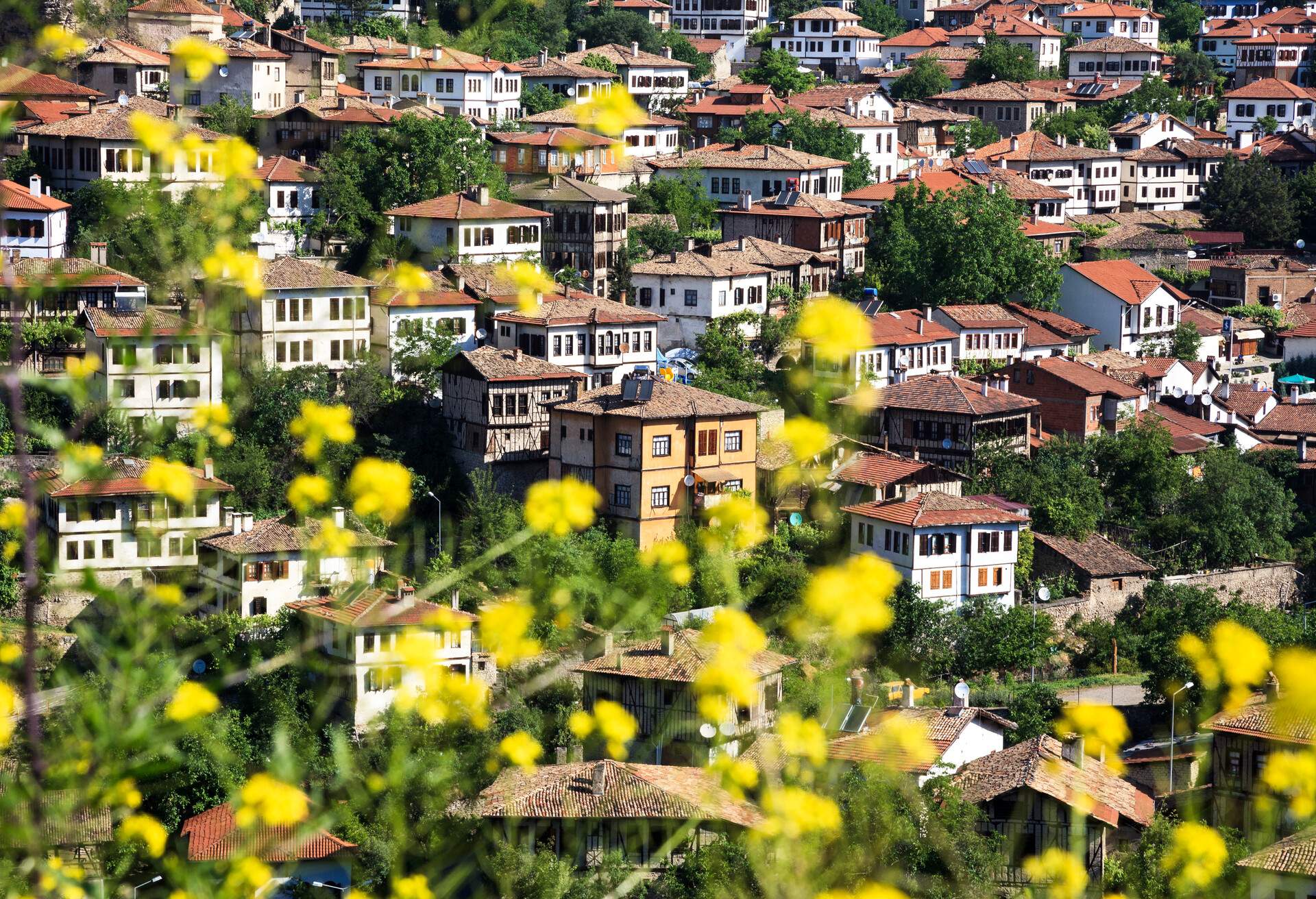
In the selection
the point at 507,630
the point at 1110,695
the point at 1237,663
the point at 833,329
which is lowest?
the point at 1110,695

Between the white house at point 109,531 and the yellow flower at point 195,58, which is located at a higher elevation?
the yellow flower at point 195,58

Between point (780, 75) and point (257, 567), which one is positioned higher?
point (780, 75)

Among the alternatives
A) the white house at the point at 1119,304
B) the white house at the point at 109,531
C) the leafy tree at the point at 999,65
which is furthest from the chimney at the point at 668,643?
the leafy tree at the point at 999,65

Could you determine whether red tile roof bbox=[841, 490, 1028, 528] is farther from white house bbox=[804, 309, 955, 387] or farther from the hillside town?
white house bbox=[804, 309, 955, 387]

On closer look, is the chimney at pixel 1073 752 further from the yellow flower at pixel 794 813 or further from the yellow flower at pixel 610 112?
the yellow flower at pixel 610 112

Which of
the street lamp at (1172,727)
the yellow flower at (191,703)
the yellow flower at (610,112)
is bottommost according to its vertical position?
the street lamp at (1172,727)

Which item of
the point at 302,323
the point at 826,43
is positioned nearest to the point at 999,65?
the point at 826,43

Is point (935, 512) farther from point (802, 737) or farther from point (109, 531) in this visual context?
point (802, 737)

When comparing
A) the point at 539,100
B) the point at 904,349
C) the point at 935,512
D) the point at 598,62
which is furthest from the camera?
the point at 598,62
